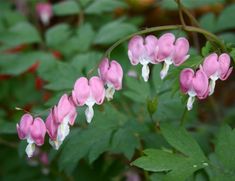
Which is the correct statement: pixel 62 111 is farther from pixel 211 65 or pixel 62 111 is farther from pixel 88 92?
pixel 211 65

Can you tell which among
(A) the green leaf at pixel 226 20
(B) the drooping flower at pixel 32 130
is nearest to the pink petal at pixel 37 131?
(B) the drooping flower at pixel 32 130

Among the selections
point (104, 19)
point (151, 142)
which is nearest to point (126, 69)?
point (151, 142)

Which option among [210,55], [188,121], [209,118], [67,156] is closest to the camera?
[210,55]

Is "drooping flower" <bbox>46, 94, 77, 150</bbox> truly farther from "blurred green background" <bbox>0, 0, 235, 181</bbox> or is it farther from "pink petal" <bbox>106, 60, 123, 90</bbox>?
"blurred green background" <bbox>0, 0, 235, 181</bbox>

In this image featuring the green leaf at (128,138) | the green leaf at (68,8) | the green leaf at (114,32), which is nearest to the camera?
the green leaf at (128,138)

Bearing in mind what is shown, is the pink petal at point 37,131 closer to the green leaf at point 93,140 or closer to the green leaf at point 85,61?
the green leaf at point 93,140

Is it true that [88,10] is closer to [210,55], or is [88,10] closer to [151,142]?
[151,142]

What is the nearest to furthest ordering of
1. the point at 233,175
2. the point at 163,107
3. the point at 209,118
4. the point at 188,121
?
1. the point at 233,175
2. the point at 163,107
3. the point at 188,121
4. the point at 209,118
